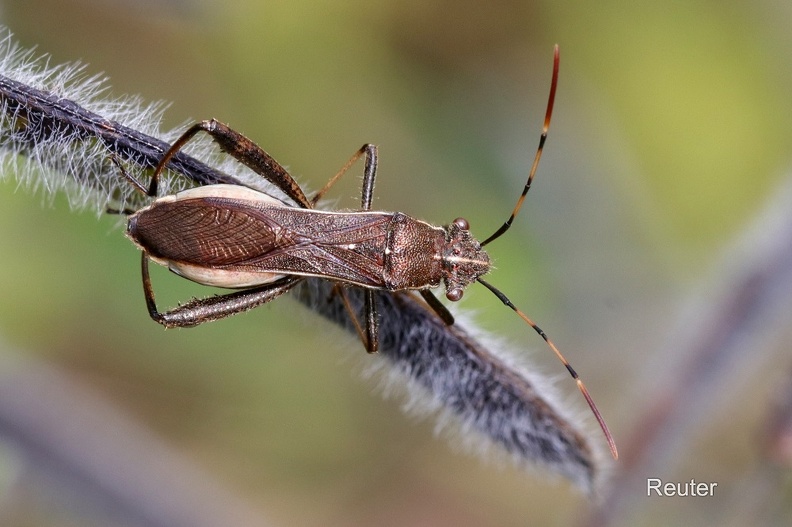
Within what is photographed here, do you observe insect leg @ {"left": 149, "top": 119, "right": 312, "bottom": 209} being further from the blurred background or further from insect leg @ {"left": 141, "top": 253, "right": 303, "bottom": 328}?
the blurred background

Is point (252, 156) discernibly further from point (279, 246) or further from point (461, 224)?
point (461, 224)

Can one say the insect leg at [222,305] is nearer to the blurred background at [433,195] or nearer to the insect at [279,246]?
the insect at [279,246]

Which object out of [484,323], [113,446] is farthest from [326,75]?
[113,446]

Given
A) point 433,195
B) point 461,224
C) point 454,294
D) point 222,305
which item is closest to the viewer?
point 222,305

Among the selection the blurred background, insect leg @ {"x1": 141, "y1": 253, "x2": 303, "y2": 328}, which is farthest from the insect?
the blurred background

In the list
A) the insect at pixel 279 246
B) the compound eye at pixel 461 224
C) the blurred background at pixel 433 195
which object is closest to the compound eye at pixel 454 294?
the insect at pixel 279 246

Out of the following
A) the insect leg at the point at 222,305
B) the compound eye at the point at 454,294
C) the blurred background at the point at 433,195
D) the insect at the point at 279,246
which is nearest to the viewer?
the insect at the point at 279,246

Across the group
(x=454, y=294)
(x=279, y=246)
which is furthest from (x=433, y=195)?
(x=279, y=246)
